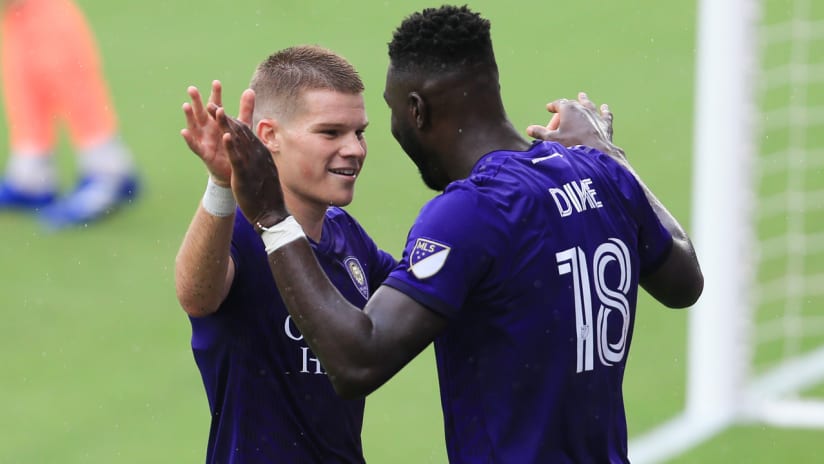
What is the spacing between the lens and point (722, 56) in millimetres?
7508

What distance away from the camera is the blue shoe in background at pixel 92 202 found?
11.4 meters

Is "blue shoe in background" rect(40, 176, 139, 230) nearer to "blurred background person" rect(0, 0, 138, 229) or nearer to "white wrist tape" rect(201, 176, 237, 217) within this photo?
"blurred background person" rect(0, 0, 138, 229)

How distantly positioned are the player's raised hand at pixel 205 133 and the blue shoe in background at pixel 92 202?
788 cm

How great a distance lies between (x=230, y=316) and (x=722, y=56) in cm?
429

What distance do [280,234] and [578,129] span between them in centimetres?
117

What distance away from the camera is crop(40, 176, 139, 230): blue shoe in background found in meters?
11.4

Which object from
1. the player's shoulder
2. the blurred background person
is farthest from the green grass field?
the player's shoulder

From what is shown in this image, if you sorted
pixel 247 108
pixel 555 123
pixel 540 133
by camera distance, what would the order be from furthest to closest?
pixel 555 123, pixel 540 133, pixel 247 108

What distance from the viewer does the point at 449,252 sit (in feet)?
11.5

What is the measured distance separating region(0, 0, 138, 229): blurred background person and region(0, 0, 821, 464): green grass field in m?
0.23

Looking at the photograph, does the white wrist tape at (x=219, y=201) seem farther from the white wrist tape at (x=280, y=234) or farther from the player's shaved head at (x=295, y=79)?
the player's shaved head at (x=295, y=79)

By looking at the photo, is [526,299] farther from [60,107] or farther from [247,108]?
[60,107]

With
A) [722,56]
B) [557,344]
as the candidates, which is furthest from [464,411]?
[722,56]

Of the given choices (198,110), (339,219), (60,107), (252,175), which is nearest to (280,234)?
(252,175)
